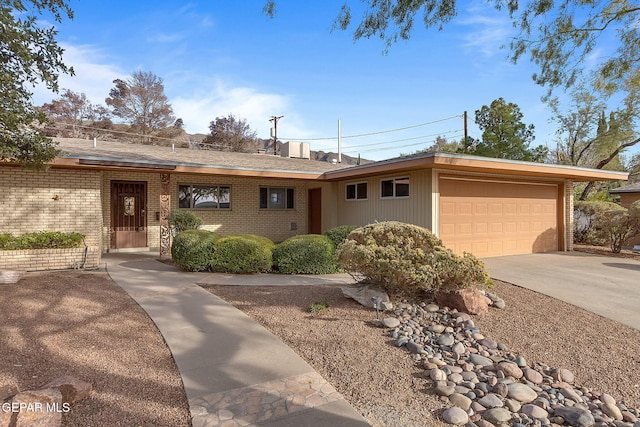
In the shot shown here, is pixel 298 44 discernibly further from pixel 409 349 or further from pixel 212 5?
pixel 409 349

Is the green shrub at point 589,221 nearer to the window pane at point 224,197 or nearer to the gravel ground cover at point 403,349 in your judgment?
the gravel ground cover at point 403,349

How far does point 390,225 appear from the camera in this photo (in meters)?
6.22

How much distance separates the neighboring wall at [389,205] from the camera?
10094 mm

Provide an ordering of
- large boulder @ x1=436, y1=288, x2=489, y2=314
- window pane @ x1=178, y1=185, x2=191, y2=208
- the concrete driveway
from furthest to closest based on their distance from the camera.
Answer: window pane @ x1=178, y1=185, x2=191, y2=208, the concrete driveway, large boulder @ x1=436, y1=288, x2=489, y2=314

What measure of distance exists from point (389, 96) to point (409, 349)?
1197 cm

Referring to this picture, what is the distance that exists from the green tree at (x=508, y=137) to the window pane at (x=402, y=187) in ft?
51.6

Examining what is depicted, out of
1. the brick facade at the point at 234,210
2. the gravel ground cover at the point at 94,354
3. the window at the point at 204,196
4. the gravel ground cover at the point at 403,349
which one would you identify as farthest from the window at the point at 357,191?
the gravel ground cover at the point at 94,354

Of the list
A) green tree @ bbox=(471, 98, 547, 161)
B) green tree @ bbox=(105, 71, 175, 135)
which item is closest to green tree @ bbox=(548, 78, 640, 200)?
green tree @ bbox=(471, 98, 547, 161)

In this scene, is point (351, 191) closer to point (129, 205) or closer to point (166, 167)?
point (166, 167)

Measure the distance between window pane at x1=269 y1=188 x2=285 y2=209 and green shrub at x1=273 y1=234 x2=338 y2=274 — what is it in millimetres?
6135

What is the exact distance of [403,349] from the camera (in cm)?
429

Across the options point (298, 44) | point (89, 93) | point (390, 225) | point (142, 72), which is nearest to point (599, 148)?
point (298, 44)

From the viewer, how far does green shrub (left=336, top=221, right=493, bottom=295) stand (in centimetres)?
544

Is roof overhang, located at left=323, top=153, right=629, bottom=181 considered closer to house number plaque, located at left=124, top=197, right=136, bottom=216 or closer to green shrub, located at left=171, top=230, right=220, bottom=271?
green shrub, located at left=171, top=230, right=220, bottom=271
